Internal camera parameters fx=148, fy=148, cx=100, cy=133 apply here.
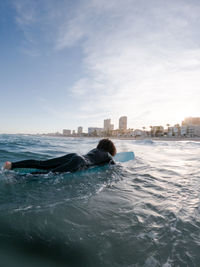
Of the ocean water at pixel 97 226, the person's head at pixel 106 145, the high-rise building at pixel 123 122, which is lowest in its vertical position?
the ocean water at pixel 97 226

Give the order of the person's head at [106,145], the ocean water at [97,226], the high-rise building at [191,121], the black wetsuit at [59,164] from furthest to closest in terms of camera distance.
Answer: the high-rise building at [191,121] → the person's head at [106,145] → the black wetsuit at [59,164] → the ocean water at [97,226]

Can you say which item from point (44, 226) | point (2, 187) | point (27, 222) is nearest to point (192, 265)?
point (44, 226)

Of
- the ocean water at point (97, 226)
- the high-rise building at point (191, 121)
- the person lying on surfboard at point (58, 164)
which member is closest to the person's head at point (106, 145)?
the person lying on surfboard at point (58, 164)

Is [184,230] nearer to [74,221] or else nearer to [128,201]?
[128,201]

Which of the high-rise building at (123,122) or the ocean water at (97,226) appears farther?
the high-rise building at (123,122)

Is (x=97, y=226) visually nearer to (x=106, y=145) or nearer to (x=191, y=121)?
(x=106, y=145)

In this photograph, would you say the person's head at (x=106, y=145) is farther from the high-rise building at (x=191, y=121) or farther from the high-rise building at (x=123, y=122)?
the high-rise building at (x=123, y=122)

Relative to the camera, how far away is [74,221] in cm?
180

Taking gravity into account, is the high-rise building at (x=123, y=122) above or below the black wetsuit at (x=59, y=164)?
above

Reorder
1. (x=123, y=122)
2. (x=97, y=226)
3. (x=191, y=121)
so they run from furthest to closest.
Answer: (x=123, y=122) < (x=191, y=121) < (x=97, y=226)

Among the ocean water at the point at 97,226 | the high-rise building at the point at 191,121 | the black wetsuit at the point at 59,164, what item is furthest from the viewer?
the high-rise building at the point at 191,121

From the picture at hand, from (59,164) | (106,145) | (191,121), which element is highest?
(191,121)

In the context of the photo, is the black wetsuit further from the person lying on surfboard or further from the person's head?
the person's head

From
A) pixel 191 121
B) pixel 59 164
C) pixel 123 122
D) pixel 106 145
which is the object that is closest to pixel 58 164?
pixel 59 164
